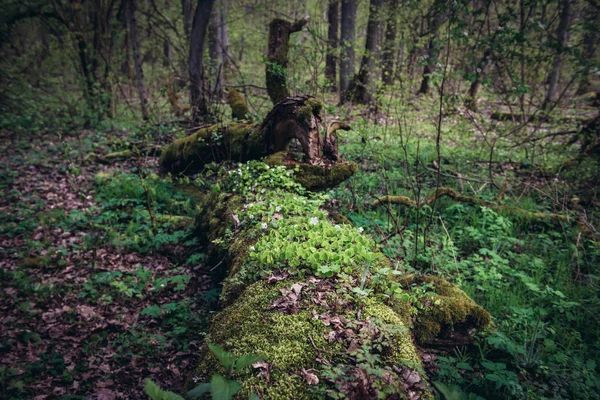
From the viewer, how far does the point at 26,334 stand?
355 centimetres

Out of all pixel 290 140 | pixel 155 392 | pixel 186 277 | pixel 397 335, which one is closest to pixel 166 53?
pixel 290 140

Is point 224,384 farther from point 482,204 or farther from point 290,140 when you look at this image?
point 482,204

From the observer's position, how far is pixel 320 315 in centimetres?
241

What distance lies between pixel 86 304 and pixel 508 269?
5253mm

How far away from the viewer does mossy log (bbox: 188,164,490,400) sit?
6.38 feet

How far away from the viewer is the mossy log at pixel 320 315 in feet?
6.38

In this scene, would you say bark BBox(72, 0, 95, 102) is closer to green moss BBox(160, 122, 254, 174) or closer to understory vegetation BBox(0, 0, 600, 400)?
understory vegetation BBox(0, 0, 600, 400)

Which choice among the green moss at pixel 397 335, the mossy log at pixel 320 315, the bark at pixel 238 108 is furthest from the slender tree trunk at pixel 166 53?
the green moss at pixel 397 335

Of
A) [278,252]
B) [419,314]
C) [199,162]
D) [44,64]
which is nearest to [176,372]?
[278,252]

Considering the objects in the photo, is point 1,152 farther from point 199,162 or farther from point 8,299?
point 8,299

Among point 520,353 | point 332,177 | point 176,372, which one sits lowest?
point 176,372

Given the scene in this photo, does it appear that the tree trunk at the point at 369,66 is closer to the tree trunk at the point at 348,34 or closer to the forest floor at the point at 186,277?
the tree trunk at the point at 348,34

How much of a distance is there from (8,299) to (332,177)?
4482 mm

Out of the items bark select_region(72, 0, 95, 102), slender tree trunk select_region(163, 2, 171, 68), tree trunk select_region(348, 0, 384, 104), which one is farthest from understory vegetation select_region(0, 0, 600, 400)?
tree trunk select_region(348, 0, 384, 104)
